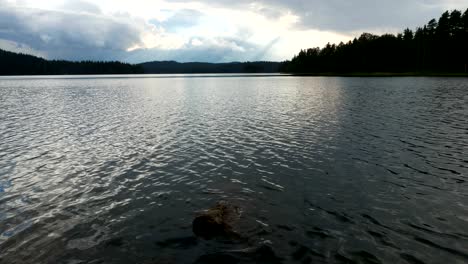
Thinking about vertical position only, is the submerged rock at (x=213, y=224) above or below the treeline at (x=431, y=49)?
below

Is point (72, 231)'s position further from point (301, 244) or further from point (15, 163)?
point (15, 163)

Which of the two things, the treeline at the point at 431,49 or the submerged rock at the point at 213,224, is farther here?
the treeline at the point at 431,49

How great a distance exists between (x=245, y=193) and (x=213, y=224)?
14.9ft

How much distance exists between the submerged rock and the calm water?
453mm

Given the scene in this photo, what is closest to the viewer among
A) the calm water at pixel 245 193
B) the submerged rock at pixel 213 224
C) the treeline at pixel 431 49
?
the calm water at pixel 245 193

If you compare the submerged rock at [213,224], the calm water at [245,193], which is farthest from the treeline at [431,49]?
the submerged rock at [213,224]

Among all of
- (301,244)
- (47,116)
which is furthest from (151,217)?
(47,116)

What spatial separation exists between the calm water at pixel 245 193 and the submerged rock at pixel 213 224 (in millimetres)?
453

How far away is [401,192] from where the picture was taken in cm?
1658

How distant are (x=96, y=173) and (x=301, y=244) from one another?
15545 millimetres

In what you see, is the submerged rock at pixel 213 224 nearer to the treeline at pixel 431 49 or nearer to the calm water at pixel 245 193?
the calm water at pixel 245 193

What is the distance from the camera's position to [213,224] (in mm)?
12961

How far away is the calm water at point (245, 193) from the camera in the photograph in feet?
38.3

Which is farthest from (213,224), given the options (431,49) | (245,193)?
(431,49)
